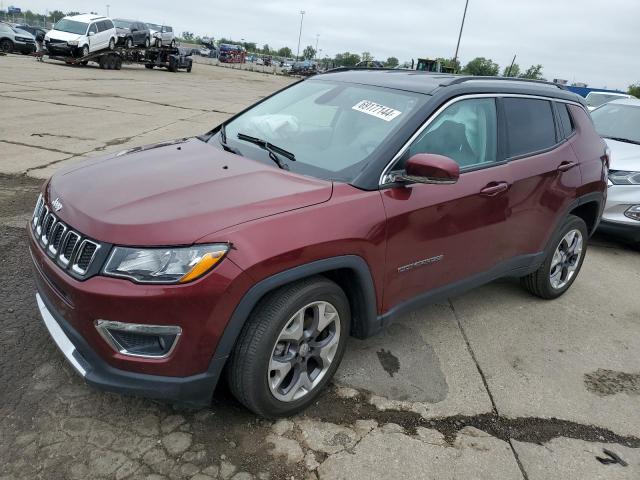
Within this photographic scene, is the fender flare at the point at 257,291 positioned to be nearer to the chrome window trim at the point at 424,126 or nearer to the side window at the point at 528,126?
the chrome window trim at the point at 424,126

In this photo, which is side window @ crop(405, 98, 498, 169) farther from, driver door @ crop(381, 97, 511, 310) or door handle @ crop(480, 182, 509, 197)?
door handle @ crop(480, 182, 509, 197)

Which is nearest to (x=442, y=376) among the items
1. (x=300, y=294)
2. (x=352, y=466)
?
(x=352, y=466)

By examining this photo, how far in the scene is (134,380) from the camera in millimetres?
2227

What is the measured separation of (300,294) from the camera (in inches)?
95.2

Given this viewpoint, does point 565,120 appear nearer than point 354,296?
No

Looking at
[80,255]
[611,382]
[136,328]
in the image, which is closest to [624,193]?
[611,382]

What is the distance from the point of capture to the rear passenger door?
3570 mm

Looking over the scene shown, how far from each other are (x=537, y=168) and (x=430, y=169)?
4.72 ft

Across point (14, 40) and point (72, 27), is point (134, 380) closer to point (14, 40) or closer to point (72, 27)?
point (72, 27)

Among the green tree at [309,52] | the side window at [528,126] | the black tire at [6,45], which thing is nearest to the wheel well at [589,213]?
the side window at [528,126]

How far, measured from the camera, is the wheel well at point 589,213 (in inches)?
175

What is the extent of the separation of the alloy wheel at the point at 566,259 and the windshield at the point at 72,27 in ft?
81.8

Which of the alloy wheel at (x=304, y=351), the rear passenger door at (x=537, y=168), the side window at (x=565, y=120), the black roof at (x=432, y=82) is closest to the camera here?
the alloy wheel at (x=304, y=351)

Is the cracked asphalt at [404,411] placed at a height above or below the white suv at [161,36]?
below
